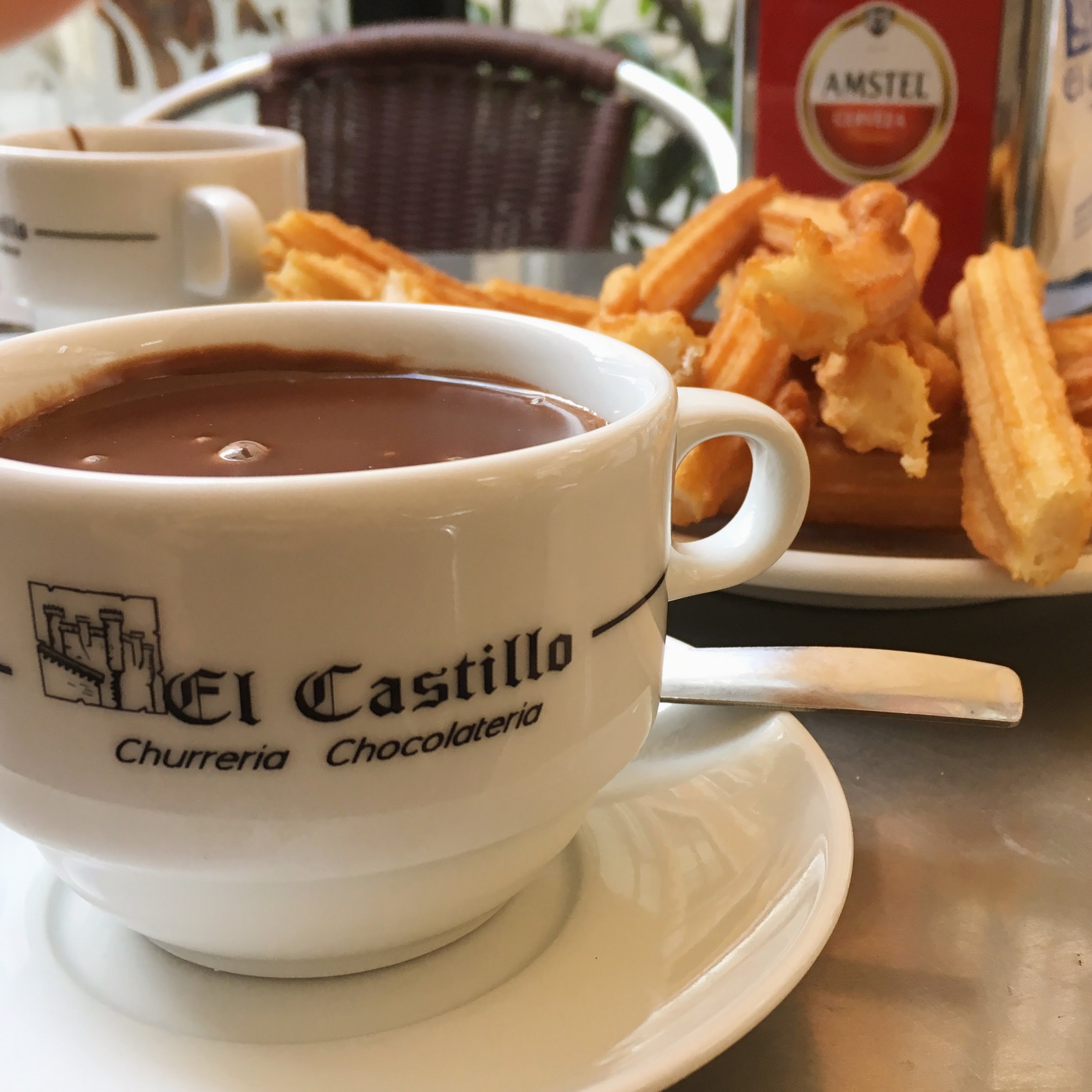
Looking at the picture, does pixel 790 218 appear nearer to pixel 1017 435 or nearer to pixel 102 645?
pixel 1017 435

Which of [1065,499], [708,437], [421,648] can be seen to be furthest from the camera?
[1065,499]

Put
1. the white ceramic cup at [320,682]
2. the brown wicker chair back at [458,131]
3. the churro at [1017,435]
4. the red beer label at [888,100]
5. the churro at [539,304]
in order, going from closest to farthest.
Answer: the white ceramic cup at [320,682] → the churro at [1017,435] → the churro at [539,304] → the red beer label at [888,100] → the brown wicker chair back at [458,131]

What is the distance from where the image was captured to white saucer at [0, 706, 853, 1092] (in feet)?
1.05

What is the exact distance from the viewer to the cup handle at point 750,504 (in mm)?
425

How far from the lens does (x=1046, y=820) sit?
1.64 feet

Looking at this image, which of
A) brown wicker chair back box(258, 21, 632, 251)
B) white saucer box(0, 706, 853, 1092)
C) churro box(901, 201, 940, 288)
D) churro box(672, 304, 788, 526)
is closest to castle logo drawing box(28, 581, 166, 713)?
white saucer box(0, 706, 853, 1092)

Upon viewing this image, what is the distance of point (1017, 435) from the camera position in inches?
22.6

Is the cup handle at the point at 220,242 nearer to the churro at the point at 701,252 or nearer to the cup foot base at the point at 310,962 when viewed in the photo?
the churro at the point at 701,252

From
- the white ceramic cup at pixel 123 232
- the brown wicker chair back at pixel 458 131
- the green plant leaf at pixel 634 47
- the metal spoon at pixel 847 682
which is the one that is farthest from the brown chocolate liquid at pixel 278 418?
the green plant leaf at pixel 634 47

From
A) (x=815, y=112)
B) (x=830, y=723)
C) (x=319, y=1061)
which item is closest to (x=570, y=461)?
(x=319, y=1061)

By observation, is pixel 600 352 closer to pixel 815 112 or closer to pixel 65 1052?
pixel 65 1052

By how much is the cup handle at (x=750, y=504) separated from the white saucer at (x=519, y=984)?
77 millimetres

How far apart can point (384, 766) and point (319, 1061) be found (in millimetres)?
85

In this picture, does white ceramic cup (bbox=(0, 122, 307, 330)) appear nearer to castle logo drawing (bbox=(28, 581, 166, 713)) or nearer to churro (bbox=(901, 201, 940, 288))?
churro (bbox=(901, 201, 940, 288))
